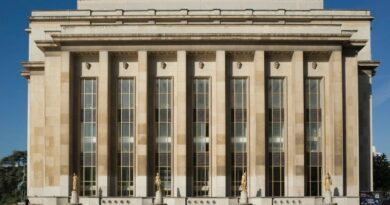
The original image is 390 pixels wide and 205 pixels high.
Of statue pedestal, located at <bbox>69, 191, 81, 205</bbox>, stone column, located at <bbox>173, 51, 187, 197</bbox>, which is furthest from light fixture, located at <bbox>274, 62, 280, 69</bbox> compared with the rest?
statue pedestal, located at <bbox>69, 191, 81, 205</bbox>

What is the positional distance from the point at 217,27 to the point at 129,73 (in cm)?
922

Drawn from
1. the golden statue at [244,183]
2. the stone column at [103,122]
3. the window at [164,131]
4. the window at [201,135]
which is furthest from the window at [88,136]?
the golden statue at [244,183]

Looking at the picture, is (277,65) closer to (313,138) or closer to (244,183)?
(313,138)

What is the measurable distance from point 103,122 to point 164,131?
559 centimetres

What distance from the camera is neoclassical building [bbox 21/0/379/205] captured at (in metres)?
53.0

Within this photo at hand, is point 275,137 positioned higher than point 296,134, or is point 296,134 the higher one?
point 296,134

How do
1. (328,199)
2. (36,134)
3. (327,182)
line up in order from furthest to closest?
1. (36,134)
2. (327,182)
3. (328,199)

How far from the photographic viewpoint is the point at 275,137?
5416 centimetres

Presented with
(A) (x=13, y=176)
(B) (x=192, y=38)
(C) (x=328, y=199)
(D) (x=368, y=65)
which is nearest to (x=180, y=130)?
(B) (x=192, y=38)

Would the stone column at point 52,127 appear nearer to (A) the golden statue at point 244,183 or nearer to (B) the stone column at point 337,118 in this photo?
(A) the golden statue at point 244,183

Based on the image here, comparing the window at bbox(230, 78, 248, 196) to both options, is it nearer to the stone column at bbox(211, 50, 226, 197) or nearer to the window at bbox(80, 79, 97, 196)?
the stone column at bbox(211, 50, 226, 197)

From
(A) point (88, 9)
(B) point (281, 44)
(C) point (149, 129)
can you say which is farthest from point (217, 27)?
(A) point (88, 9)

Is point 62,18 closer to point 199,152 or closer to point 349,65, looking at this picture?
point 199,152

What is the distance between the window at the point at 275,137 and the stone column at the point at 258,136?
3.69 ft
